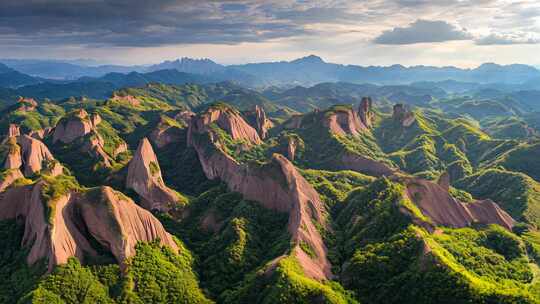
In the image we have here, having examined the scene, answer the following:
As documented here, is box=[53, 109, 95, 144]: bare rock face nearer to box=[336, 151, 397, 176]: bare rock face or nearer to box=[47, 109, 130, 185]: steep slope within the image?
box=[47, 109, 130, 185]: steep slope

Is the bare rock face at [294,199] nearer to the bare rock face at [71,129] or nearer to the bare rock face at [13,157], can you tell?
the bare rock face at [13,157]

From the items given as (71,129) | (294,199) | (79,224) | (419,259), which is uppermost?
(79,224)

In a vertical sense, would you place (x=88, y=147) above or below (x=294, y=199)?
below

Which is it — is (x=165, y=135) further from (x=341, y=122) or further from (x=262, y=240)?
(x=262, y=240)

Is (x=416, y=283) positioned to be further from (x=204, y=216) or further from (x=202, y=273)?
(x=204, y=216)

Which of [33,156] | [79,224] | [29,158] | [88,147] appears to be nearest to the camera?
[79,224]

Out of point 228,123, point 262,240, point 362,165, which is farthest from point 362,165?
point 262,240

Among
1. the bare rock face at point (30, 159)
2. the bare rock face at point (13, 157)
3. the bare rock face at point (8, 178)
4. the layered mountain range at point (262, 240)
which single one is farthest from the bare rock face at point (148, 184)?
the bare rock face at point (13, 157)
